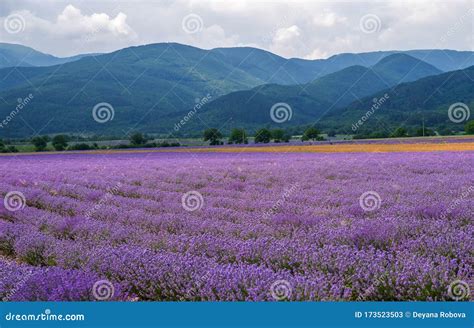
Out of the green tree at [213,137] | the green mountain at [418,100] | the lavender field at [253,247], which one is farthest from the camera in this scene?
the green mountain at [418,100]

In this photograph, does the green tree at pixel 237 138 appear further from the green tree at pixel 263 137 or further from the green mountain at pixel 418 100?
the green mountain at pixel 418 100

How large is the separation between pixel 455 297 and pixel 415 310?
0.37 m

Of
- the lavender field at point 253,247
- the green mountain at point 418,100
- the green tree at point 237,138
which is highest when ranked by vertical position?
the green mountain at point 418,100

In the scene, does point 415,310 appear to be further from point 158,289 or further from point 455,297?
point 158,289

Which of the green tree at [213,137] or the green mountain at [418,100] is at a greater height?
the green mountain at [418,100]

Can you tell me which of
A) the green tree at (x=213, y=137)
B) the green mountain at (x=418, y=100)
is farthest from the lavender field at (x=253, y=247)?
the green mountain at (x=418, y=100)

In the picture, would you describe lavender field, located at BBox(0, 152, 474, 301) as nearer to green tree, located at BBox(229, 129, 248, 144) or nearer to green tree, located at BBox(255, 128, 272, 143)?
green tree, located at BBox(229, 129, 248, 144)

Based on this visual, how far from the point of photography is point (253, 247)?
419 centimetres

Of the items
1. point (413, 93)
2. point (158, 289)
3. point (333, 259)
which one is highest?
point (413, 93)

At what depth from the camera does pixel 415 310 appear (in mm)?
2955

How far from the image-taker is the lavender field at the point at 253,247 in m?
3.29

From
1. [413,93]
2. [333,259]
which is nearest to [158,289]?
[333,259]

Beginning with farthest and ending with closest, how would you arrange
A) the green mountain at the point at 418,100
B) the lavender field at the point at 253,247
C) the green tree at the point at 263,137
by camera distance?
the green mountain at the point at 418,100
the green tree at the point at 263,137
the lavender field at the point at 253,247

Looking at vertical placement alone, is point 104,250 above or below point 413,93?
below
